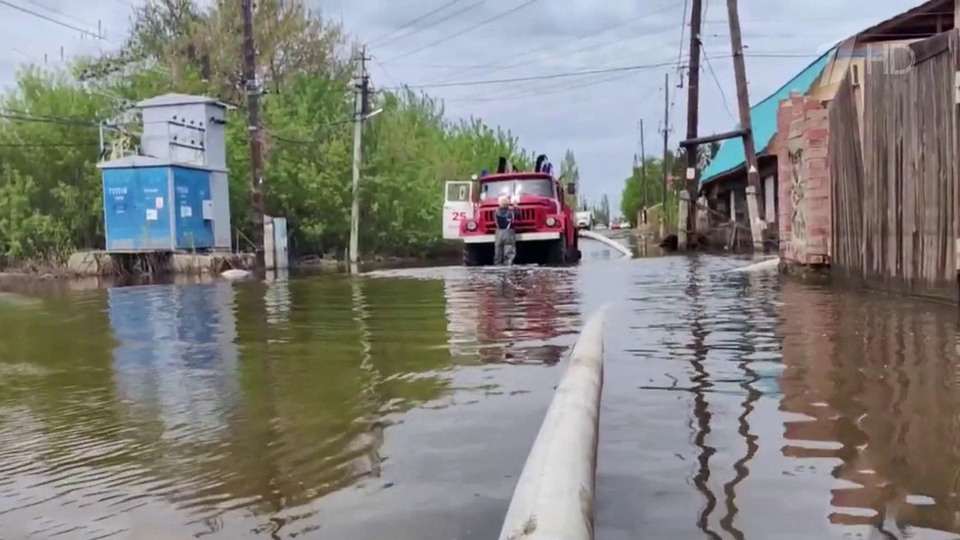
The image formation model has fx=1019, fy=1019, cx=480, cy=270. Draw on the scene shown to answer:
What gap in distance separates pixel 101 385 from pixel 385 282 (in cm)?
1134

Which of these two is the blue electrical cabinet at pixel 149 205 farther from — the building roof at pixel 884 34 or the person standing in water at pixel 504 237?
the building roof at pixel 884 34

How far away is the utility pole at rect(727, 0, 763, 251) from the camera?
2830 cm

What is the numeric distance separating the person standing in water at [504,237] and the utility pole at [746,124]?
846 centimetres

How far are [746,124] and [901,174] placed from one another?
19.6 m

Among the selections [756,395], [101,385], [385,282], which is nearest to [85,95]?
[385,282]

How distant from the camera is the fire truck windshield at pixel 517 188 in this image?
24.3 metres

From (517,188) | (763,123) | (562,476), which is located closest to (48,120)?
(517,188)

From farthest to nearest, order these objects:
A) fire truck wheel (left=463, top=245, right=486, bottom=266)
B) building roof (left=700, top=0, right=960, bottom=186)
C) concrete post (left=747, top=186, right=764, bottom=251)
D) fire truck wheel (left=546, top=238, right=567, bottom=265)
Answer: concrete post (left=747, top=186, right=764, bottom=251) < fire truck wheel (left=463, top=245, right=486, bottom=266) < fire truck wheel (left=546, top=238, right=567, bottom=265) < building roof (left=700, top=0, right=960, bottom=186)

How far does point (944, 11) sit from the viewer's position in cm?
2211

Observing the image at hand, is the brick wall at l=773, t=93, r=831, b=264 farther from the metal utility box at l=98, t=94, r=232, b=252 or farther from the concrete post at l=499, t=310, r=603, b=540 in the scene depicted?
the metal utility box at l=98, t=94, r=232, b=252

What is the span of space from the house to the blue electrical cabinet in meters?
16.7

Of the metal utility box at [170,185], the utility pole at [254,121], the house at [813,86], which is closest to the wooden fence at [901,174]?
the house at [813,86]

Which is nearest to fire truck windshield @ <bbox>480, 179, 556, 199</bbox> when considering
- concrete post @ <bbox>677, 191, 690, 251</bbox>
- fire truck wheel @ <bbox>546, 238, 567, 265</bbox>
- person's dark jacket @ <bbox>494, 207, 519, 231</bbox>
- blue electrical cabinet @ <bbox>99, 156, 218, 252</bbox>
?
fire truck wheel @ <bbox>546, 238, 567, 265</bbox>

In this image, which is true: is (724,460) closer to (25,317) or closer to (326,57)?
(25,317)
